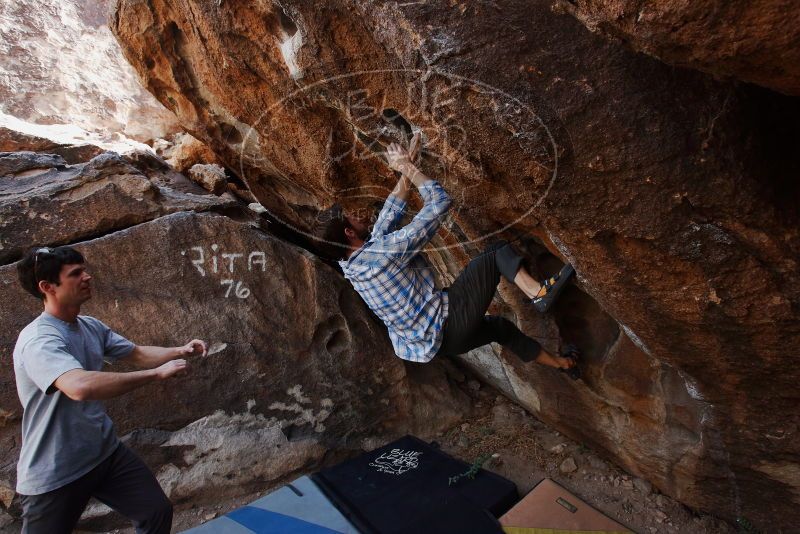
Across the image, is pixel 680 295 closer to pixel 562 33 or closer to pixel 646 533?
pixel 562 33

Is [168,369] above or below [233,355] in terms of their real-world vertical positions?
above

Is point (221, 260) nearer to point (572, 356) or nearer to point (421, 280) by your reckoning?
point (421, 280)

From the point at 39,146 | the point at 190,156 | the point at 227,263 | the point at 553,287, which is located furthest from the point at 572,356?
the point at 39,146

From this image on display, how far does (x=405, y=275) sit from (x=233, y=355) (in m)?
1.70

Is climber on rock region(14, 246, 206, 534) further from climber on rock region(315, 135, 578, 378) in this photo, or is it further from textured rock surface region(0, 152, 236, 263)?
textured rock surface region(0, 152, 236, 263)

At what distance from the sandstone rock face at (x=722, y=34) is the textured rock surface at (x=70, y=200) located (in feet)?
11.1

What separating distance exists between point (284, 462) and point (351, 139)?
2.45 metres

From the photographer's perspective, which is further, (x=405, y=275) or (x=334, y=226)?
(x=334, y=226)

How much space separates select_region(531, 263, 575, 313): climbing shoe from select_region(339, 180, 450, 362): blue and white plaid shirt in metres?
0.52

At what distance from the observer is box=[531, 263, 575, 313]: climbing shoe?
249cm

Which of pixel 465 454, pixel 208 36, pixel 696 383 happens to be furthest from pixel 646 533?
pixel 208 36

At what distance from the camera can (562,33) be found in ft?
5.93

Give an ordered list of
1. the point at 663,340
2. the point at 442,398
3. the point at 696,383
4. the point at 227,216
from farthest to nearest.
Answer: the point at 442,398
the point at 227,216
the point at 696,383
the point at 663,340

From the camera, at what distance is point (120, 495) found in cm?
231
